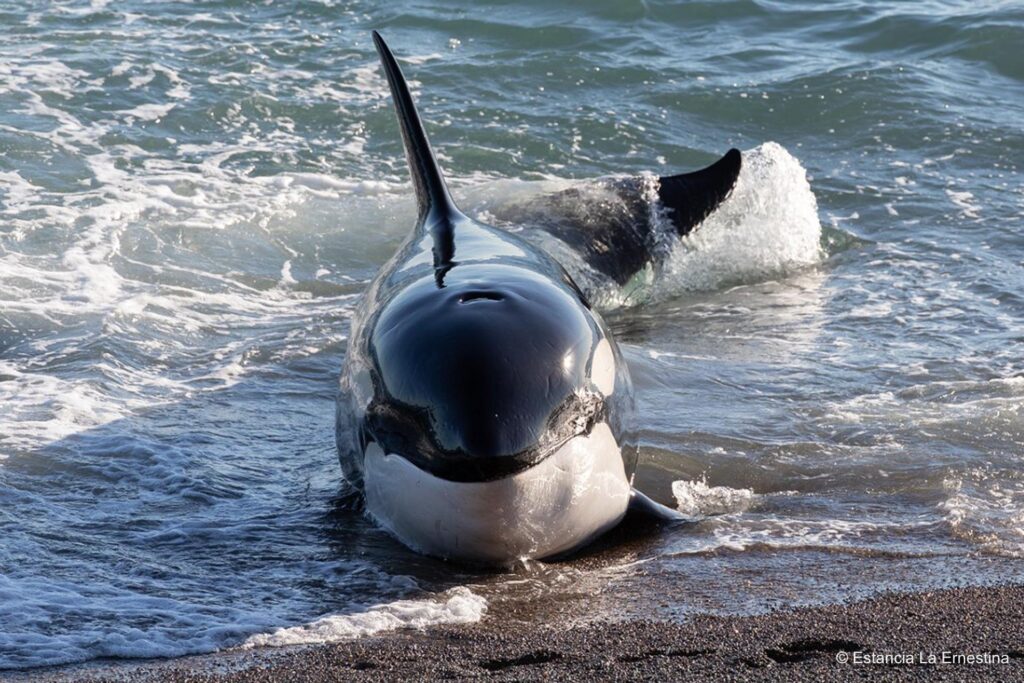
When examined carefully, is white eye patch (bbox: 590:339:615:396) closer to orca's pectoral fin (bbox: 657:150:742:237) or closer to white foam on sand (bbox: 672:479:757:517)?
white foam on sand (bbox: 672:479:757:517)

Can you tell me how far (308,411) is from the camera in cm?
933

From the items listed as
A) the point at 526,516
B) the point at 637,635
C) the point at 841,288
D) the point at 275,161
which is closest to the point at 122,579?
the point at 526,516

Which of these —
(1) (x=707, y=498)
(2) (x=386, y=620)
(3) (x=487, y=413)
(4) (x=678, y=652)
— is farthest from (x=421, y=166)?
(4) (x=678, y=652)

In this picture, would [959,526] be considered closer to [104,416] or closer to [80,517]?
[80,517]

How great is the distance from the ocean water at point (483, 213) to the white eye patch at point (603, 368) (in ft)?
2.56

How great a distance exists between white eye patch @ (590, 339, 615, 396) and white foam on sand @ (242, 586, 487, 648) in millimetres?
1250

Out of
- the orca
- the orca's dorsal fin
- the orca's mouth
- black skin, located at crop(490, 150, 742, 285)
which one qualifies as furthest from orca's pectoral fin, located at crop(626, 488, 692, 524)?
black skin, located at crop(490, 150, 742, 285)

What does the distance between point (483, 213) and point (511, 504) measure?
7423mm

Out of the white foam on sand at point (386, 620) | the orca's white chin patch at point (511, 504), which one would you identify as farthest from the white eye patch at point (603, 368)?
the white foam on sand at point (386, 620)

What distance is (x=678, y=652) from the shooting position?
5.59 meters

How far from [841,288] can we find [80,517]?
737 centimetres

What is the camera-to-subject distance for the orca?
6.16 m

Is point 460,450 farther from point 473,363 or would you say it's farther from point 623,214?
point 623,214

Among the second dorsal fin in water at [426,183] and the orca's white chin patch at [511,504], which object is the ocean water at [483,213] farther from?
the second dorsal fin in water at [426,183]
